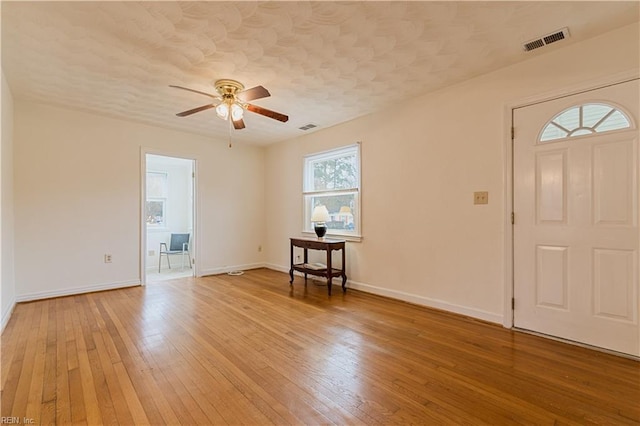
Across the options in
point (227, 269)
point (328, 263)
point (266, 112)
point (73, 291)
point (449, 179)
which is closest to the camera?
point (266, 112)

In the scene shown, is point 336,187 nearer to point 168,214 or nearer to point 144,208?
point 144,208

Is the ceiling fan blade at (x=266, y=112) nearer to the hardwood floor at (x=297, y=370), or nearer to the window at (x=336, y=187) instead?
the window at (x=336, y=187)

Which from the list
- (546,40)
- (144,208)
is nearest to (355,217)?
(546,40)

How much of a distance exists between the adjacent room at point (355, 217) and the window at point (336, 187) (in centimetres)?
6

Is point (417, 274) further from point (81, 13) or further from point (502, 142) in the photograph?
point (81, 13)

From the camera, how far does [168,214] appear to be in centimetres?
668

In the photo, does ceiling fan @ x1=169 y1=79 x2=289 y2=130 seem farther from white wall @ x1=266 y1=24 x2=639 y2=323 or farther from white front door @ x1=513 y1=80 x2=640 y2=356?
white front door @ x1=513 y1=80 x2=640 y2=356

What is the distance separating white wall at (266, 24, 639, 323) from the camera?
2.65 metres

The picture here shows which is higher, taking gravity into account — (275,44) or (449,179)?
(275,44)

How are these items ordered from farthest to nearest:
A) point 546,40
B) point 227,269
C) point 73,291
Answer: point 227,269 → point 73,291 → point 546,40

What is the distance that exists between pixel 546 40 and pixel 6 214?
5427 mm

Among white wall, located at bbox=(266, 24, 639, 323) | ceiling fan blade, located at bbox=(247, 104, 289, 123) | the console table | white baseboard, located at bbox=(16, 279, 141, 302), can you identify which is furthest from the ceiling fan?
white baseboard, located at bbox=(16, 279, 141, 302)

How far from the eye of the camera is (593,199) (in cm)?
244

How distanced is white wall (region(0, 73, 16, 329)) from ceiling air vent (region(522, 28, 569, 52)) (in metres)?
4.82
